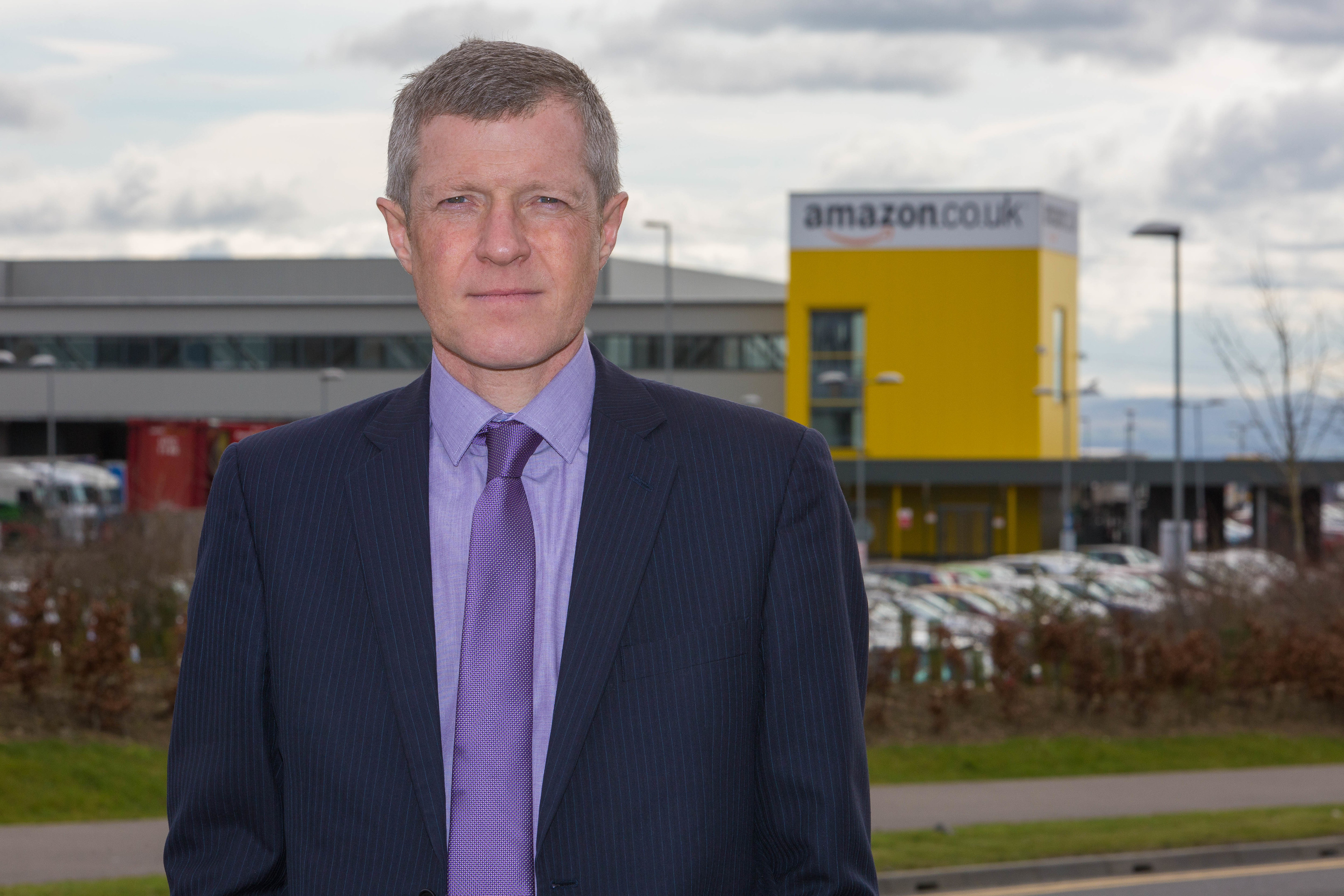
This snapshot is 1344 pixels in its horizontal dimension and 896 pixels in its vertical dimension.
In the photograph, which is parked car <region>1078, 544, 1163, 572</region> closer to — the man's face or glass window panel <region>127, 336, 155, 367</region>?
glass window panel <region>127, 336, 155, 367</region>

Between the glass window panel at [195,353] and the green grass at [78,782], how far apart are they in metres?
55.0

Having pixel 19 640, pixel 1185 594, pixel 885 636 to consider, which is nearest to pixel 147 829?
pixel 19 640

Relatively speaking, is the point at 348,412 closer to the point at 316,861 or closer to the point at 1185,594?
the point at 316,861

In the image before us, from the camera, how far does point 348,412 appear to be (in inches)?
91.0

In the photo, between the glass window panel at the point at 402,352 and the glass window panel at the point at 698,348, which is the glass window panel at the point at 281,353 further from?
the glass window panel at the point at 698,348

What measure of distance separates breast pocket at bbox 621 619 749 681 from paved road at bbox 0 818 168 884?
8.54 m

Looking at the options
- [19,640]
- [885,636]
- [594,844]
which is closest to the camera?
[594,844]

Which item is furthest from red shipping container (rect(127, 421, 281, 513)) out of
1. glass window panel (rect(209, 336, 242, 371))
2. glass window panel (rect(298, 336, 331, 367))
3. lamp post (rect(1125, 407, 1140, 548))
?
lamp post (rect(1125, 407, 1140, 548))

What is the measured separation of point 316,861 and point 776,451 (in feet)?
2.77

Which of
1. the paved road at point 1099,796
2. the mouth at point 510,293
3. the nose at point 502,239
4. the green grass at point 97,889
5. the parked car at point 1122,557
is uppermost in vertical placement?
the nose at point 502,239

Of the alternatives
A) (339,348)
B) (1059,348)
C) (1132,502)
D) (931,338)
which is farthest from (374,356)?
(1132,502)

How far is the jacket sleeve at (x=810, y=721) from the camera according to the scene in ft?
6.72

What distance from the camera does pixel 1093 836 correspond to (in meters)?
11.7

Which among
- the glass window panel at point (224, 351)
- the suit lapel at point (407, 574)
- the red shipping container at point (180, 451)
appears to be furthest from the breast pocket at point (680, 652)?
the glass window panel at point (224, 351)
